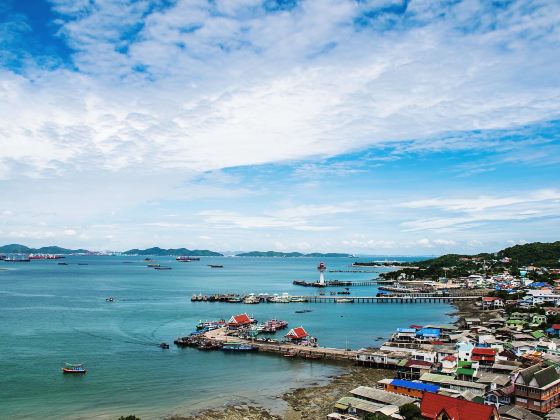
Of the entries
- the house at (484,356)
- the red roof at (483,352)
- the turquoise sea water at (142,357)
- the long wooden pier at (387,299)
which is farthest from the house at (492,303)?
the house at (484,356)

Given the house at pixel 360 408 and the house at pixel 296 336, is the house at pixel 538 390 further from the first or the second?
the house at pixel 296 336

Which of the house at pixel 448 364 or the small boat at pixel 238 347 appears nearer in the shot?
the house at pixel 448 364

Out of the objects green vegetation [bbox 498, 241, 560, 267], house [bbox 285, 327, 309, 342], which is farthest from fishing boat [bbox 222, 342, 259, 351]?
green vegetation [bbox 498, 241, 560, 267]

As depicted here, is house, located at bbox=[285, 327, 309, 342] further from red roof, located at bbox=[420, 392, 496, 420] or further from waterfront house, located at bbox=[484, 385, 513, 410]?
red roof, located at bbox=[420, 392, 496, 420]


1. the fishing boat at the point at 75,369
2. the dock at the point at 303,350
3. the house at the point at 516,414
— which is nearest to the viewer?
the house at the point at 516,414

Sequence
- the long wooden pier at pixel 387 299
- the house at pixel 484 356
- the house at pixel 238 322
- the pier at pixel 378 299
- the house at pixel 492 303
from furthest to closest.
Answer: the long wooden pier at pixel 387 299, the pier at pixel 378 299, the house at pixel 492 303, the house at pixel 238 322, the house at pixel 484 356

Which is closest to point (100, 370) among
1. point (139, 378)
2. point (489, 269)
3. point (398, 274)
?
point (139, 378)

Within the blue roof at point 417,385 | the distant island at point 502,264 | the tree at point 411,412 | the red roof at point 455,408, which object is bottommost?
the blue roof at point 417,385

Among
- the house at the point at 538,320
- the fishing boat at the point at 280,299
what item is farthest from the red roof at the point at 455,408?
the fishing boat at the point at 280,299

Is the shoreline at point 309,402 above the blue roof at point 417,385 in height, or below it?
below
